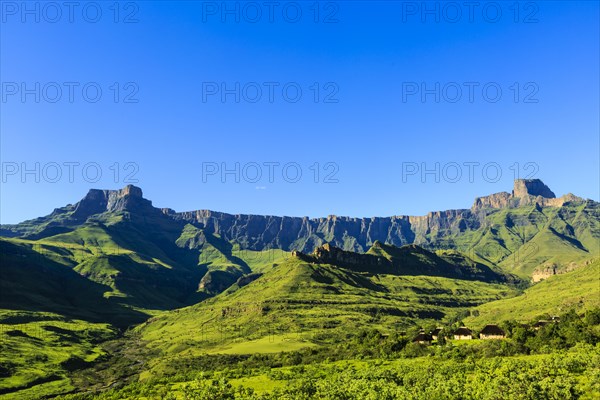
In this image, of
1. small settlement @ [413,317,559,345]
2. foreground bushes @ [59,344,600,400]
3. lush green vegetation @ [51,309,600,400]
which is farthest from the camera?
small settlement @ [413,317,559,345]

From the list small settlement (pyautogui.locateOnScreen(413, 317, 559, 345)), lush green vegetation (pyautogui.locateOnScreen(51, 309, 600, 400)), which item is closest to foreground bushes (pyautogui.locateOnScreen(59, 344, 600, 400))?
lush green vegetation (pyautogui.locateOnScreen(51, 309, 600, 400))

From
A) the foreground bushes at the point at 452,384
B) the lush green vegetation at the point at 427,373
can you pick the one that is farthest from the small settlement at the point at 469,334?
the foreground bushes at the point at 452,384

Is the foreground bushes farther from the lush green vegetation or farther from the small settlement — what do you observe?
the small settlement

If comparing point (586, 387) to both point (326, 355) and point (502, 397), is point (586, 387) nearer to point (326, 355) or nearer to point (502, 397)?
point (502, 397)

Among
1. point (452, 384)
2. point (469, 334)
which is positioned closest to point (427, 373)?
point (452, 384)

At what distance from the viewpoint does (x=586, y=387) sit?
7275 centimetres

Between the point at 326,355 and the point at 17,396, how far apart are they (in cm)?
11685

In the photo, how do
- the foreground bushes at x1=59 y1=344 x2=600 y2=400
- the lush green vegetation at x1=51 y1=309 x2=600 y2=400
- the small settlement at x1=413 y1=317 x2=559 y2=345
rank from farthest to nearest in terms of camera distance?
the small settlement at x1=413 y1=317 x2=559 y2=345 → the lush green vegetation at x1=51 y1=309 x2=600 y2=400 → the foreground bushes at x1=59 y1=344 x2=600 y2=400

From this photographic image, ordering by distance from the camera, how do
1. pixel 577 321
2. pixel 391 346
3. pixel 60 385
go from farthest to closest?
pixel 60 385
pixel 391 346
pixel 577 321

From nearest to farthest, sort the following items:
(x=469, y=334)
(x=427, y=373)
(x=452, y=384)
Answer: (x=452, y=384) → (x=427, y=373) → (x=469, y=334)

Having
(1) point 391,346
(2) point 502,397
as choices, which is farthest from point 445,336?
(2) point 502,397

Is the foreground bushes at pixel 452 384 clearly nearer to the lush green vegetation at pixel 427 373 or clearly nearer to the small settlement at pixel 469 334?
the lush green vegetation at pixel 427 373

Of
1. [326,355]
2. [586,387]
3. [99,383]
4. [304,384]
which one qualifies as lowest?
[99,383]

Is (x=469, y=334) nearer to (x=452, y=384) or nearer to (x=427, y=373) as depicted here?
(x=427, y=373)
